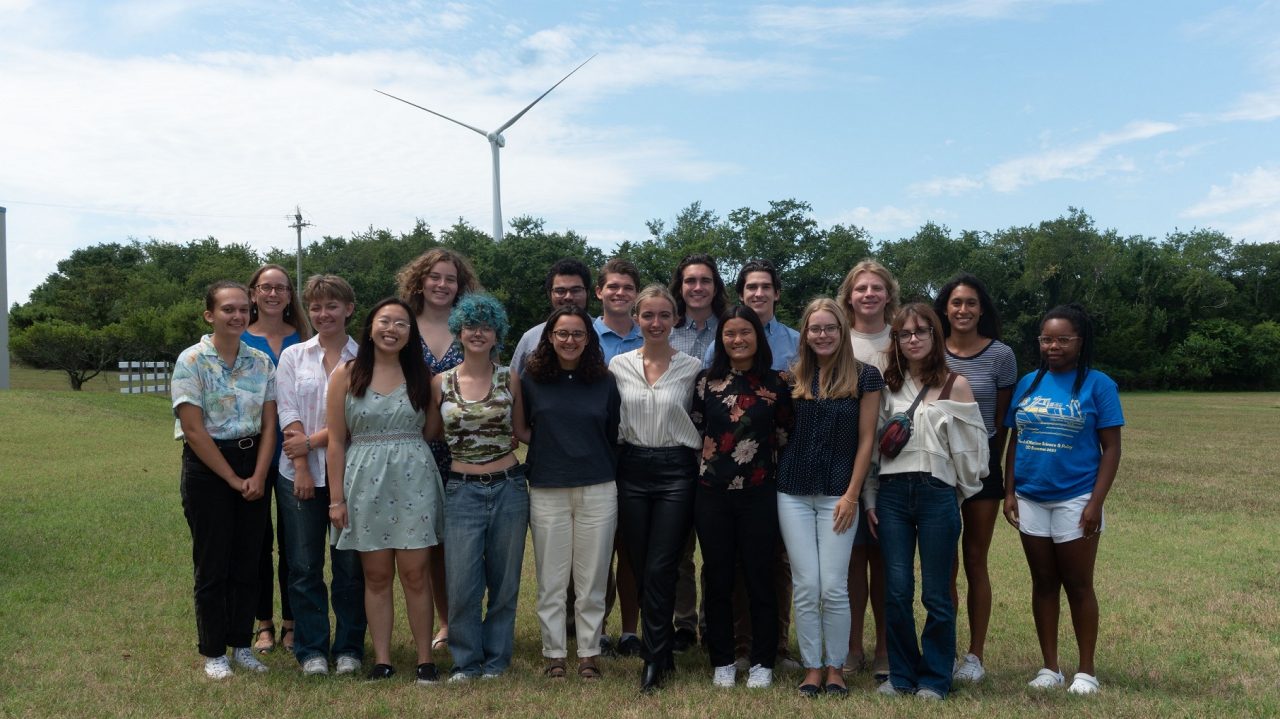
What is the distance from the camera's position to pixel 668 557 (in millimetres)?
4898

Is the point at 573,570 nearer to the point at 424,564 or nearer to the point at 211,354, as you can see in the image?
the point at 424,564

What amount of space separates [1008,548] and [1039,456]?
16.1 ft

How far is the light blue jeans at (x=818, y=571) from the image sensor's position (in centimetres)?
469

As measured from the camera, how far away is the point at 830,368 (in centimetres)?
474

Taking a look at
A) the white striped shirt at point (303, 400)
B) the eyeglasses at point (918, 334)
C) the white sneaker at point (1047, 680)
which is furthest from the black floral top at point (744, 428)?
the white striped shirt at point (303, 400)

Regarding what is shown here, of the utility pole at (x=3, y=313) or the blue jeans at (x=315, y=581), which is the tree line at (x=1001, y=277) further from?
the blue jeans at (x=315, y=581)

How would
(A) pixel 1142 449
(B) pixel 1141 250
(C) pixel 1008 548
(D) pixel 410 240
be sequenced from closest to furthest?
(C) pixel 1008 548 → (A) pixel 1142 449 → (B) pixel 1141 250 → (D) pixel 410 240

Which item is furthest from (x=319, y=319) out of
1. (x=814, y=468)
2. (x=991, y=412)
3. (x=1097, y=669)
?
(x=1097, y=669)

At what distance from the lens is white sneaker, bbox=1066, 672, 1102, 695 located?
4.70 meters

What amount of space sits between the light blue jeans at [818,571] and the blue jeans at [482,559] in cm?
141

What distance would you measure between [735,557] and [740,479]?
1.61 feet

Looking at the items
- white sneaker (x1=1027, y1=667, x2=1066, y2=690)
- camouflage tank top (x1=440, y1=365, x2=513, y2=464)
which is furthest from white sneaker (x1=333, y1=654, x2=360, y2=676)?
white sneaker (x1=1027, y1=667, x2=1066, y2=690)

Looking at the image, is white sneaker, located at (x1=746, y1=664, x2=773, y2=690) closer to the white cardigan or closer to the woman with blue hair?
the white cardigan

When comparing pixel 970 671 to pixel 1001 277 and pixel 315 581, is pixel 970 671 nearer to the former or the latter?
pixel 315 581
